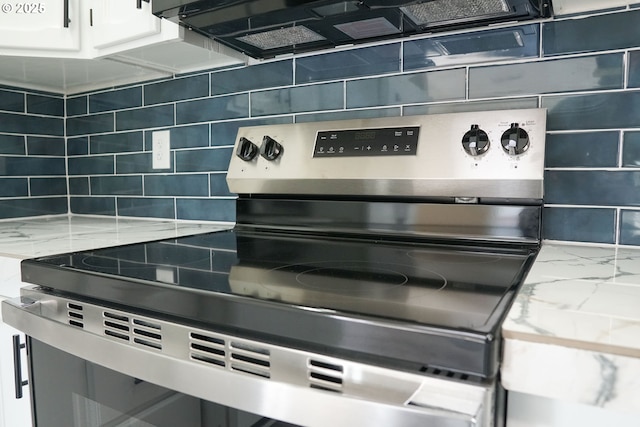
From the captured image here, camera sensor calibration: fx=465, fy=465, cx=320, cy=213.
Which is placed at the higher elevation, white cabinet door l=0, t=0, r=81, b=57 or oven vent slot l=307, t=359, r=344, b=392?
white cabinet door l=0, t=0, r=81, b=57

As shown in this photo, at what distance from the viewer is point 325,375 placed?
1.70ft

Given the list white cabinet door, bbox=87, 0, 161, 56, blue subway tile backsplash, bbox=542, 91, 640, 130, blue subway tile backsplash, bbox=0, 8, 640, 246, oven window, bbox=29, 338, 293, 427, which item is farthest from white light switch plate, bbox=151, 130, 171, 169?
blue subway tile backsplash, bbox=542, 91, 640, 130

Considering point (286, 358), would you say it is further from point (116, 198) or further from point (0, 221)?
point (0, 221)

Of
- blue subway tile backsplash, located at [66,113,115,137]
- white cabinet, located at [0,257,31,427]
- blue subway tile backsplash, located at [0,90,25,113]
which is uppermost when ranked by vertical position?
blue subway tile backsplash, located at [0,90,25,113]

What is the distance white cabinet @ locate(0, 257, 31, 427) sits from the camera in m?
0.97

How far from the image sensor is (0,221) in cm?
167

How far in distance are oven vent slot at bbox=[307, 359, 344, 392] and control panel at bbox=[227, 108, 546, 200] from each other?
0.55 meters

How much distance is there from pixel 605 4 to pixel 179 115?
121 cm

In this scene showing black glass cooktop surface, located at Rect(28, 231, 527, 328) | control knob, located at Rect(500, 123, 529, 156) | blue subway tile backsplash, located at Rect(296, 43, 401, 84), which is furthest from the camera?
blue subway tile backsplash, located at Rect(296, 43, 401, 84)

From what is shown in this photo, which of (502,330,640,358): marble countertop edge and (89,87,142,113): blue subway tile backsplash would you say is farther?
→ (89,87,142,113): blue subway tile backsplash

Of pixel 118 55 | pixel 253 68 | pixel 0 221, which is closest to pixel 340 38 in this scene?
pixel 253 68

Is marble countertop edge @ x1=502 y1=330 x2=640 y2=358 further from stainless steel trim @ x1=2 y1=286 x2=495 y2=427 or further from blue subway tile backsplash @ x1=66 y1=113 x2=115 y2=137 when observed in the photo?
blue subway tile backsplash @ x1=66 y1=113 x2=115 y2=137

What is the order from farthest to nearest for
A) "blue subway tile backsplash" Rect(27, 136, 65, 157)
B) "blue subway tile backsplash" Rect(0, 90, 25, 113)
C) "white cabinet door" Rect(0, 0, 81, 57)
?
"blue subway tile backsplash" Rect(27, 136, 65, 157) < "blue subway tile backsplash" Rect(0, 90, 25, 113) < "white cabinet door" Rect(0, 0, 81, 57)

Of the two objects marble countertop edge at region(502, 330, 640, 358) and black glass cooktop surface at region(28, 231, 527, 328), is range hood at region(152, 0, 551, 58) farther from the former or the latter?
marble countertop edge at region(502, 330, 640, 358)
